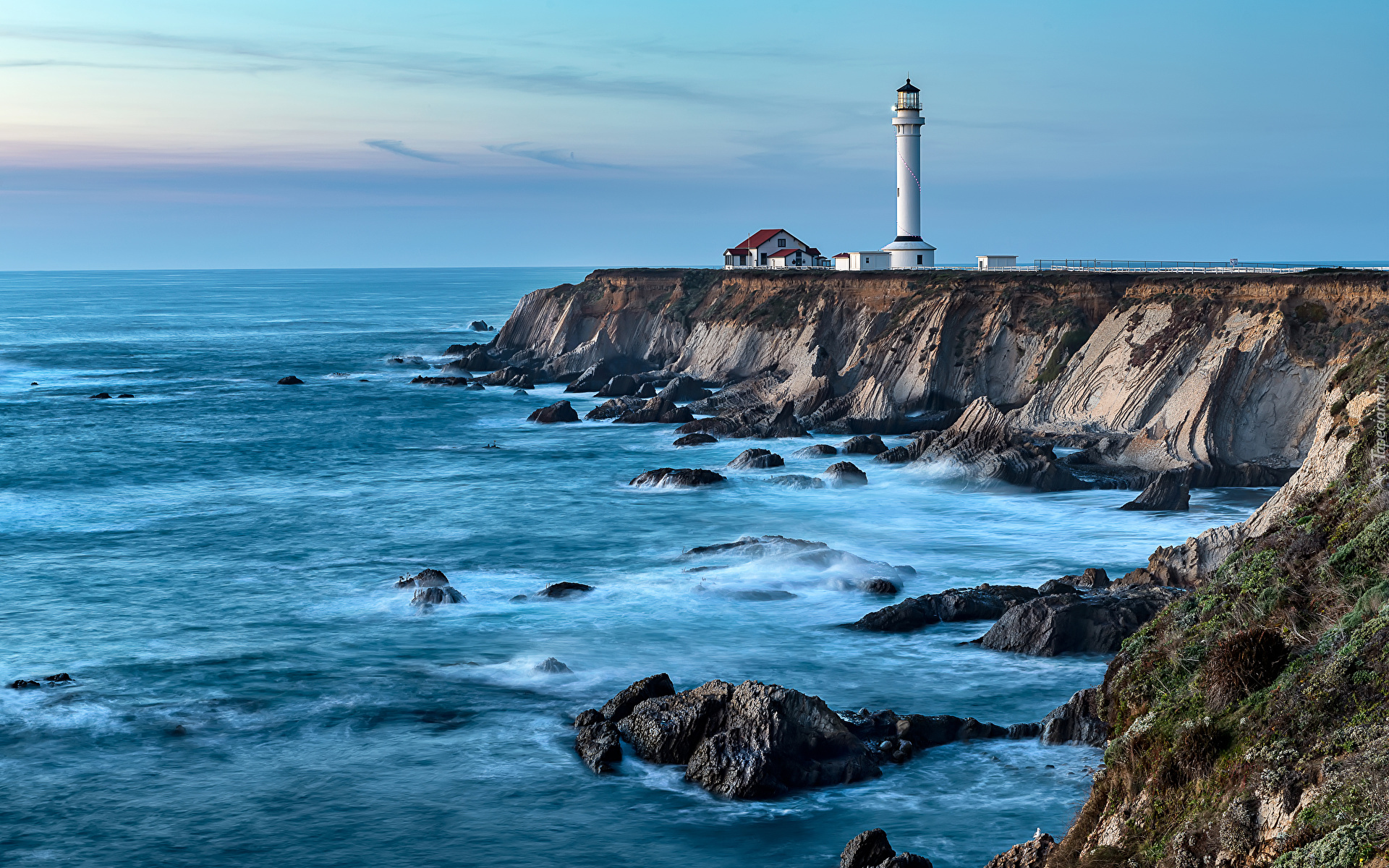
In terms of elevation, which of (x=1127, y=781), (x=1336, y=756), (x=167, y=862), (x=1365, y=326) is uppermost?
(x=1365, y=326)

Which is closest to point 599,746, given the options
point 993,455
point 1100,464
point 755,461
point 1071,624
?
point 1071,624

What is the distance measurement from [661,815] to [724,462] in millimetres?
33280

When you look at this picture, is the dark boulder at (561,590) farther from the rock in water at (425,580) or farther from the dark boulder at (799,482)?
the dark boulder at (799,482)

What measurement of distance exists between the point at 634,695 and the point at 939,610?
879 cm

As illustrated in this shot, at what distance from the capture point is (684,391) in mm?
72688

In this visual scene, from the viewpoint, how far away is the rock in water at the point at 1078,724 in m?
19.9

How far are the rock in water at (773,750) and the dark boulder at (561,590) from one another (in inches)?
439

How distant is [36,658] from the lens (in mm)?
25938

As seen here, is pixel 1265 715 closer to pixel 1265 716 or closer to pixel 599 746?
pixel 1265 716

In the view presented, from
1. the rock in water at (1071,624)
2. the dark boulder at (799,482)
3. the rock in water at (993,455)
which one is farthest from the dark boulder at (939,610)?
the dark boulder at (799,482)

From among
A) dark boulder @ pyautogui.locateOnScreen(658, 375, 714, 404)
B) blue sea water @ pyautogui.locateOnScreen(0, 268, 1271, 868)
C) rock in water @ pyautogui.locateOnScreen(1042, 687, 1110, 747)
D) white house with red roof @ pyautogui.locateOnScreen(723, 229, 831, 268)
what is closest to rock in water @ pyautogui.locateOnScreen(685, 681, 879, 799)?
blue sea water @ pyautogui.locateOnScreen(0, 268, 1271, 868)

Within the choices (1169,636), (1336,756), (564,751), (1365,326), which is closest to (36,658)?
(564,751)

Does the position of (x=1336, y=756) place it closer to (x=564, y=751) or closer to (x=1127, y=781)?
(x=1127, y=781)

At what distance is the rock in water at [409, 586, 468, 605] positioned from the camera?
2941 cm
